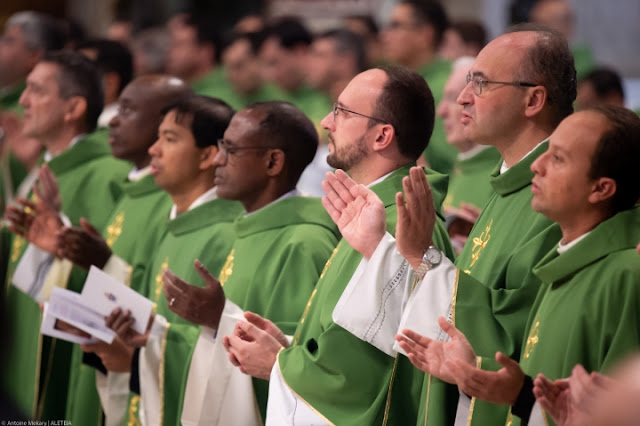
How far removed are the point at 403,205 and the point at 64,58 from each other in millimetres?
3978

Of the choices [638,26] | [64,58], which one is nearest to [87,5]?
[638,26]

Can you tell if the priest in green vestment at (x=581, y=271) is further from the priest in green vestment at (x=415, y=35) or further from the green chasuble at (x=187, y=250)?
the priest in green vestment at (x=415, y=35)

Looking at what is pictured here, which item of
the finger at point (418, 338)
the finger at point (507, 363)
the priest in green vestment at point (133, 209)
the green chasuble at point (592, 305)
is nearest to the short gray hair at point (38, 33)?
the priest in green vestment at point (133, 209)

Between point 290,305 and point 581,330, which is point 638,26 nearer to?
point 290,305

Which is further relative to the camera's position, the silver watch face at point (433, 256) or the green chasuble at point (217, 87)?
the green chasuble at point (217, 87)

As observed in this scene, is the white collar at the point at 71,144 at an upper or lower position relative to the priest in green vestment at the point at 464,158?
lower

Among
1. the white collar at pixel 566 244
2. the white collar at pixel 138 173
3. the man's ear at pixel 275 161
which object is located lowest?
the white collar at pixel 138 173

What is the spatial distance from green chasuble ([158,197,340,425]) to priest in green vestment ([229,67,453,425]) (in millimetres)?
328

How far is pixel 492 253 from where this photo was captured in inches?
159

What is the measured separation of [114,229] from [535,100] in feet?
9.63

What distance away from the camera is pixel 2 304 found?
2.09 metres

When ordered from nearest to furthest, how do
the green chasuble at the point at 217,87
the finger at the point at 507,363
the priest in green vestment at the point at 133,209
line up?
the finger at the point at 507,363, the priest in green vestment at the point at 133,209, the green chasuble at the point at 217,87

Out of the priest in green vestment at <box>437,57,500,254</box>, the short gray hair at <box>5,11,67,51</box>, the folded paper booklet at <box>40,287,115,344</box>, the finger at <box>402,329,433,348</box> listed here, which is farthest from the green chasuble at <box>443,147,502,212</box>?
the short gray hair at <box>5,11,67,51</box>

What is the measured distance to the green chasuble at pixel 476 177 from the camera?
264 inches
